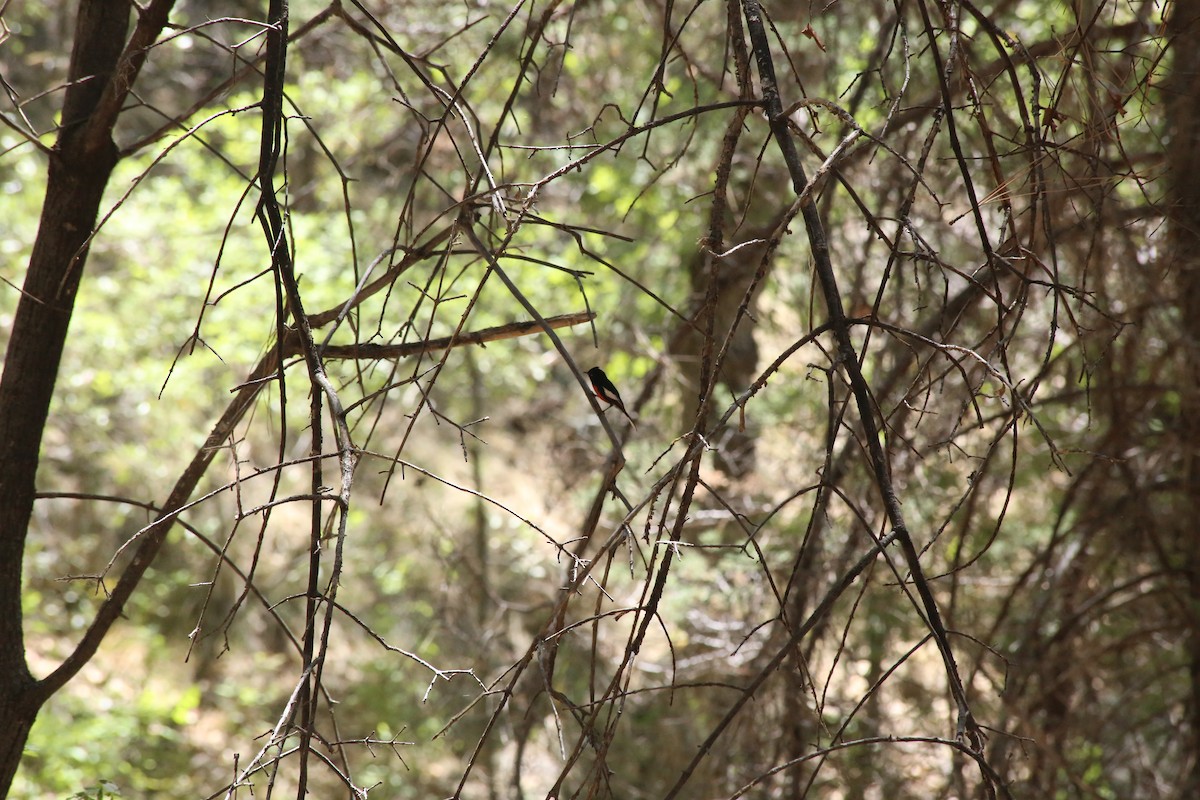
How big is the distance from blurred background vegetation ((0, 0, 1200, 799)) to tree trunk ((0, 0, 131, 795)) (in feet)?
0.29

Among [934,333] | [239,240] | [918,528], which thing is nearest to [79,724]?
[239,240]

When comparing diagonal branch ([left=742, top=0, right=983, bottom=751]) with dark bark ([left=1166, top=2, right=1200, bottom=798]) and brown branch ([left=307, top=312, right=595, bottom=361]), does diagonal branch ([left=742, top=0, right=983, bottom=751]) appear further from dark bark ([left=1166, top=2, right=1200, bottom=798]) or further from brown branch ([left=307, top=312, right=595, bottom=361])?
dark bark ([left=1166, top=2, right=1200, bottom=798])

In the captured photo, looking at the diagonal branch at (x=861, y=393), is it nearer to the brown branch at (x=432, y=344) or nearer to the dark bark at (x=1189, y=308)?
the brown branch at (x=432, y=344)

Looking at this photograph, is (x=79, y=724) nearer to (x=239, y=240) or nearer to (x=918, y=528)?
(x=239, y=240)

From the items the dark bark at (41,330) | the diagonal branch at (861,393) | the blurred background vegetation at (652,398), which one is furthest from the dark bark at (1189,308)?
the dark bark at (41,330)

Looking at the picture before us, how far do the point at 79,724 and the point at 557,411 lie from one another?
398 cm

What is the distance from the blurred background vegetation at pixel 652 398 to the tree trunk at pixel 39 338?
9 centimetres

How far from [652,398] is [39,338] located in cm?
300

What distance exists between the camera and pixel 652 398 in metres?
4.59

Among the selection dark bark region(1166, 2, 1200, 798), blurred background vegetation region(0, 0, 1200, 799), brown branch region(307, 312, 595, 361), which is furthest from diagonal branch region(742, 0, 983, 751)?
dark bark region(1166, 2, 1200, 798)

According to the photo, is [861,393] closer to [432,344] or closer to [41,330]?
[432,344]

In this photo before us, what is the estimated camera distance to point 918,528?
372cm

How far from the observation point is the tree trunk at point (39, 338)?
5.90 feet

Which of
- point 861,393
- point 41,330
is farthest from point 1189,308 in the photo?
point 41,330
